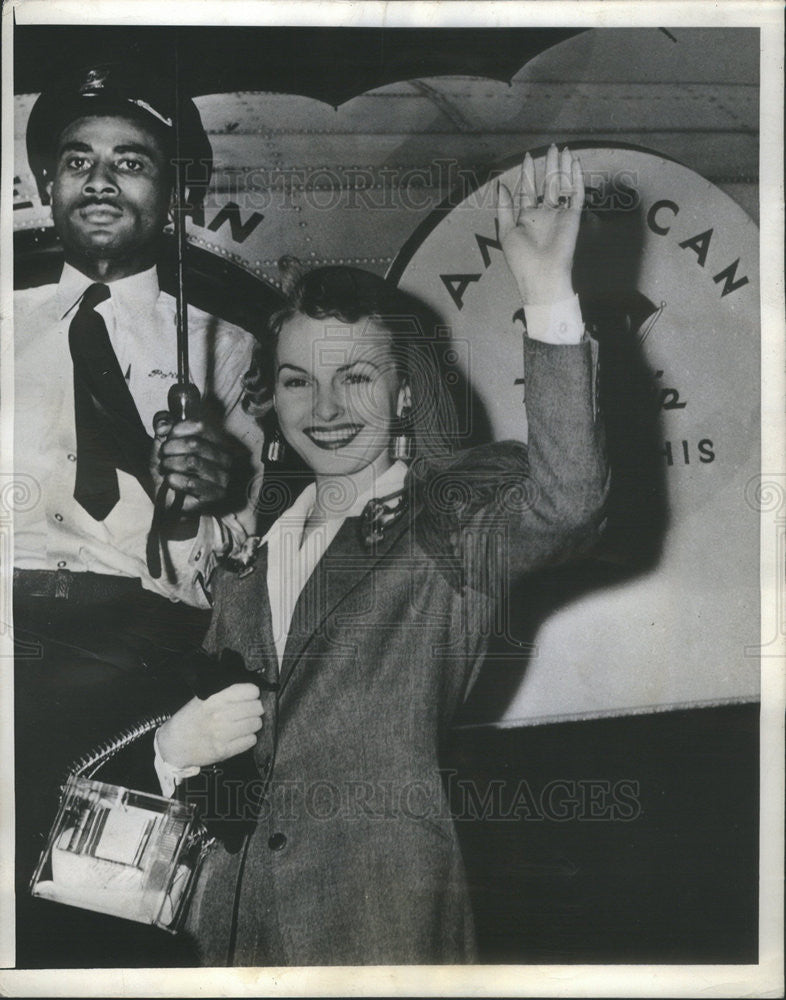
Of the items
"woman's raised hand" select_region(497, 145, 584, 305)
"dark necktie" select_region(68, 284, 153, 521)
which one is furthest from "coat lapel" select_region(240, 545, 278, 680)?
"woman's raised hand" select_region(497, 145, 584, 305)

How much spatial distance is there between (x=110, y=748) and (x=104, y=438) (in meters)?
0.73

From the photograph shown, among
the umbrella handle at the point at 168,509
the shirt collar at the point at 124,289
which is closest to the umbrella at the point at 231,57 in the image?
the umbrella handle at the point at 168,509

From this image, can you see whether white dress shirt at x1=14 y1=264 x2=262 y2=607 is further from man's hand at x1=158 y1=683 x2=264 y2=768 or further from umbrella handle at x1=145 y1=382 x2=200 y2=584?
man's hand at x1=158 y1=683 x2=264 y2=768

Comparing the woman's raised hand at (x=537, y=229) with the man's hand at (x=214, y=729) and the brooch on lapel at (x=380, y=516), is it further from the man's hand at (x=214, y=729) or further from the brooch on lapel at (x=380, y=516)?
the man's hand at (x=214, y=729)

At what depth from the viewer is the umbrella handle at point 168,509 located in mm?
2098

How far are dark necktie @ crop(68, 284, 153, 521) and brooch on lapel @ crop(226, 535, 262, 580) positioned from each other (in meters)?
0.26

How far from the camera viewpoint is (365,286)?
6.90ft

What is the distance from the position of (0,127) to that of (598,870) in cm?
225

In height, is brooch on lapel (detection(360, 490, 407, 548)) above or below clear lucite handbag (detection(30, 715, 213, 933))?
above

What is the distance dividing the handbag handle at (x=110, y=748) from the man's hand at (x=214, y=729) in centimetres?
3

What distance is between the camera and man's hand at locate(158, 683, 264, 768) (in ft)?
6.81

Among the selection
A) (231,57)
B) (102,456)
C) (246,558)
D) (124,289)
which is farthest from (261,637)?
(231,57)

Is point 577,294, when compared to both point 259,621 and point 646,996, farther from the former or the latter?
point 646,996

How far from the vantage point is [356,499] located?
2.11m
